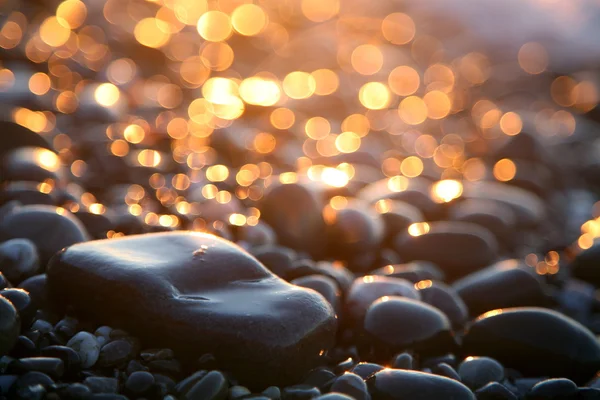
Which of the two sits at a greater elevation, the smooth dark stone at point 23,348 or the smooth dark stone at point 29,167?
the smooth dark stone at point 29,167

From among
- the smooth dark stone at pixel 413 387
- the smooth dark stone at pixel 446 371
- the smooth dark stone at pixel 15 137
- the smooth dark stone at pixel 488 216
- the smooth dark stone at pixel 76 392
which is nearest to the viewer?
the smooth dark stone at pixel 76 392

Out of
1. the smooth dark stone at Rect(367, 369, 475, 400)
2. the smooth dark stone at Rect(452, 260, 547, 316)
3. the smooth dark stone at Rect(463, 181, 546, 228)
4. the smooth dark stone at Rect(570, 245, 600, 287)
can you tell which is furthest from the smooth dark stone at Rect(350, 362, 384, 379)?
the smooth dark stone at Rect(463, 181, 546, 228)

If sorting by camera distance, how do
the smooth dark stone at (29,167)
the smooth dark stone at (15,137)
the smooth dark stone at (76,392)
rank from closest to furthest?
the smooth dark stone at (76,392)
the smooth dark stone at (29,167)
the smooth dark stone at (15,137)

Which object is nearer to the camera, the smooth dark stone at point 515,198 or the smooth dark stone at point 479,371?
the smooth dark stone at point 479,371

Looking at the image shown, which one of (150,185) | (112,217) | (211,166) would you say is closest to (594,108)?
(211,166)

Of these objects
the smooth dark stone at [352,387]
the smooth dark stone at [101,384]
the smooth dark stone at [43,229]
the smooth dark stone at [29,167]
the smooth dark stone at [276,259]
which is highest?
the smooth dark stone at [29,167]

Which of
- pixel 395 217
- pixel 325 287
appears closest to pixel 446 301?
pixel 325 287

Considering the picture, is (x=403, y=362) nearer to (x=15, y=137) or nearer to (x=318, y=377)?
(x=318, y=377)

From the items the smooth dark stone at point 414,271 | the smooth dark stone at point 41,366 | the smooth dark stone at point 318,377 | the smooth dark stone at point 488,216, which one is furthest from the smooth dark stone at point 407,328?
the smooth dark stone at point 488,216

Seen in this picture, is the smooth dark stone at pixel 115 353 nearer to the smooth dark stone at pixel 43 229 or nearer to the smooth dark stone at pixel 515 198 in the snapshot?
the smooth dark stone at pixel 43 229
